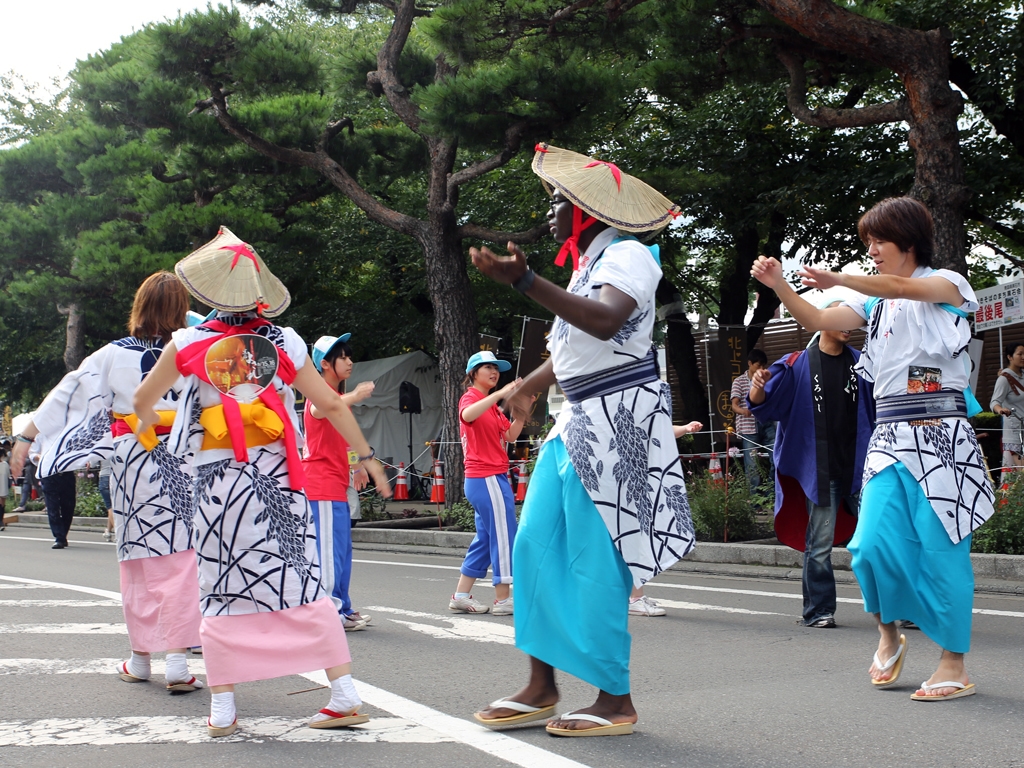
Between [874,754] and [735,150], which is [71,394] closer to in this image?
[874,754]

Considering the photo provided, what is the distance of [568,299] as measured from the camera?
3537 mm

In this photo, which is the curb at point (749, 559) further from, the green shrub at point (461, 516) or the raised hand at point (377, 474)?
the raised hand at point (377, 474)

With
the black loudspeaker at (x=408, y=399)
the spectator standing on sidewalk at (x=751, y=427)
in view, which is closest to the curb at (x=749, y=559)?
the spectator standing on sidewalk at (x=751, y=427)

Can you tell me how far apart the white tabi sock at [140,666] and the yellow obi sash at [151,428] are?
3.28 feet

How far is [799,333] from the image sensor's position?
20.9m

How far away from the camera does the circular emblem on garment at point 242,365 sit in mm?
4250

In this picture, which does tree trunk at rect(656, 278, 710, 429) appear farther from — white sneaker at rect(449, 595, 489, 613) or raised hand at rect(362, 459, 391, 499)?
raised hand at rect(362, 459, 391, 499)

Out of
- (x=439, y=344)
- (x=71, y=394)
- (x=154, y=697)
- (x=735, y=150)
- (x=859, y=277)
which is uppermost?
(x=735, y=150)

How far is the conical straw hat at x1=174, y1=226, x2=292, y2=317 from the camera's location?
4.29 meters

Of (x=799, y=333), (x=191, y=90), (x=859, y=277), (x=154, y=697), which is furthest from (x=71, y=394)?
(x=799, y=333)

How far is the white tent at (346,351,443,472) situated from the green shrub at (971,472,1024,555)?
49.8ft

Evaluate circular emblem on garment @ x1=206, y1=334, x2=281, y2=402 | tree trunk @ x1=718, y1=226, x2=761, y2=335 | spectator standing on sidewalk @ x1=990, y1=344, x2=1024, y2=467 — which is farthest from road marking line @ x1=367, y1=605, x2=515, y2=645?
tree trunk @ x1=718, y1=226, x2=761, y2=335

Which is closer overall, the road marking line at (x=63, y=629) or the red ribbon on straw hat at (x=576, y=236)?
the red ribbon on straw hat at (x=576, y=236)

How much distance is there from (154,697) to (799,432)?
3908mm
